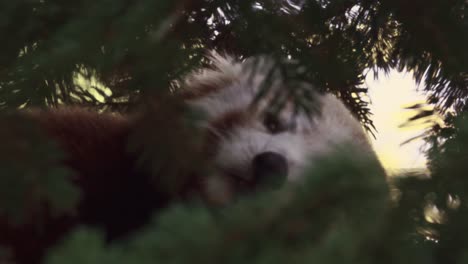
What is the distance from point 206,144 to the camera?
124 cm

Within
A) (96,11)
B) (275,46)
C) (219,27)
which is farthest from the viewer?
(219,27)

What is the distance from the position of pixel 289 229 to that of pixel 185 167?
0.29 meters

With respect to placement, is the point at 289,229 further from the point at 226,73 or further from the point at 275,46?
the point at 226,73

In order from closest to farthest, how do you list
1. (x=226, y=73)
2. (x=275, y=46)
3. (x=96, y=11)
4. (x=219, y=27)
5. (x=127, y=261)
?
(x=127, y=261), (x=96, y=11), (x=275, y=46), (x=219, y=27), (x=226, y=73)

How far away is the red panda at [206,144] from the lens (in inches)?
49.8

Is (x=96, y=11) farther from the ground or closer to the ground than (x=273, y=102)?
farther from the ground

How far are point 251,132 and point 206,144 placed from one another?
0.42 meters

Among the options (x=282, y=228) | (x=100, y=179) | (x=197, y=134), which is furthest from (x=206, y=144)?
(x=282, y=228)

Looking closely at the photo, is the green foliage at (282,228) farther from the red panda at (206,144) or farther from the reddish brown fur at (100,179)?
the reddish brown fur at (100,179)

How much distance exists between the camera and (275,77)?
72 centimetres

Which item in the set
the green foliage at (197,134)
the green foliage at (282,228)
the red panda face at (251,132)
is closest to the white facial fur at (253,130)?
the red panda face at (251,132)

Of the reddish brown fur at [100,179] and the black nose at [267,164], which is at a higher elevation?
the reddish brown fur at [100,179]

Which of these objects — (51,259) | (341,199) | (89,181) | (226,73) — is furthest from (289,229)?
(226,73)

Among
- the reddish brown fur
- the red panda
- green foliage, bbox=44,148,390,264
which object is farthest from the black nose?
green foliage, bbox=44,148,390,264
